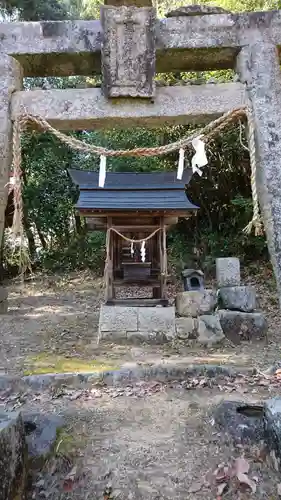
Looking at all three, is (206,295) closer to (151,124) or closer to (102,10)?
(151,124)

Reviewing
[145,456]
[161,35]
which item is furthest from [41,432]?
[161,35]

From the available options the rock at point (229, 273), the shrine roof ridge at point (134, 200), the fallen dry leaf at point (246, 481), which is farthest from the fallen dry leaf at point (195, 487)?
the rock at point (229, 273)

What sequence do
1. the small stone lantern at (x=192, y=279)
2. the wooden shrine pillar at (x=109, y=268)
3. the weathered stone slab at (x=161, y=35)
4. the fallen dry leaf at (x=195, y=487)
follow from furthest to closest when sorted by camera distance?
1. the small stone lantern at (x=192, y=279)
2. the wooden shrine pillar at (x=109, y=268)
3. the weathered stone slab at (x=161, y=35)
4. the fallen dry leaf at (x=195, y=487)

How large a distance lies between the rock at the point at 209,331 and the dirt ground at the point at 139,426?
24cm

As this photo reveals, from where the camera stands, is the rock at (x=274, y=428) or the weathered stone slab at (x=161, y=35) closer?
the rock at (x=274, y=428)

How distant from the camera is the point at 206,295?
893 cm

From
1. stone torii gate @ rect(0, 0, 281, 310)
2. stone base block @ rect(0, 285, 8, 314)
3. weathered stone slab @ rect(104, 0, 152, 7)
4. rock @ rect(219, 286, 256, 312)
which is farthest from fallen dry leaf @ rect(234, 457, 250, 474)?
stone base block @ rect(0, 285, 8, 314)

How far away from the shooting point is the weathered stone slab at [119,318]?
8117 mm

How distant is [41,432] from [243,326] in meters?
5.40

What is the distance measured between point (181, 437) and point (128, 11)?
3.85m

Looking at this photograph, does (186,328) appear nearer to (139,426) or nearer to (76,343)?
(76,343)

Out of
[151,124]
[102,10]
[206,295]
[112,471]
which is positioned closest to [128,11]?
[102,10]

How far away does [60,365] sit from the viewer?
6363mm

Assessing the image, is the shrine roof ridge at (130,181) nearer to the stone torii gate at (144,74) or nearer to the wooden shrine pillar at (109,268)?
the wooden shrine pillar at (109,268)
